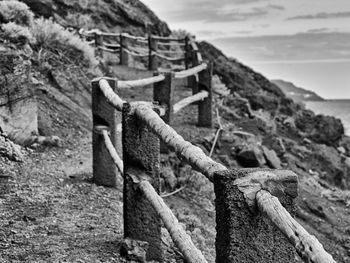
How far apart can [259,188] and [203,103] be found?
7572 millimetres

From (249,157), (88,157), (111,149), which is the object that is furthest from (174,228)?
(249,157)

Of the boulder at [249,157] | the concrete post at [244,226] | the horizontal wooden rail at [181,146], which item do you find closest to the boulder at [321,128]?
the boulder at [249,157]

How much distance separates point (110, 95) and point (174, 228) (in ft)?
6.16

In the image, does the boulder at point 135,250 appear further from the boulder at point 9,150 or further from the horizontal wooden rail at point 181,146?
the boulder at point 9,150

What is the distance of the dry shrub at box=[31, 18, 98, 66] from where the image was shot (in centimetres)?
899

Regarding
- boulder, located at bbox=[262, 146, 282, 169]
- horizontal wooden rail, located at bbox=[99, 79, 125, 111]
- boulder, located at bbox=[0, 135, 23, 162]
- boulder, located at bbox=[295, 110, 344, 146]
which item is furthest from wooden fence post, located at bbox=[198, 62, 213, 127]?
boulder, located at bbox=[295, 110, 344, 146]

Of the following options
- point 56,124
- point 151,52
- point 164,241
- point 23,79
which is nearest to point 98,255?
point 164,241

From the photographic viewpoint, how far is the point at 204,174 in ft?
9.20

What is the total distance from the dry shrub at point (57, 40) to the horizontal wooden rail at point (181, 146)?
565 centimetres

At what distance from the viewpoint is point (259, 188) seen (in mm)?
2379

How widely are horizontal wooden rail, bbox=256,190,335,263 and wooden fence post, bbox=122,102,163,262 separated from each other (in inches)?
64.1

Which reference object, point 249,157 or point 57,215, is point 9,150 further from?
point 249,157

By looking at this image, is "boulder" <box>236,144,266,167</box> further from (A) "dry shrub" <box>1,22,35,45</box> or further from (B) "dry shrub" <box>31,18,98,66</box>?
(A) "dry shrub" <box>1,22,35,45</box>

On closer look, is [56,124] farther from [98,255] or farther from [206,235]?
[98,255]
